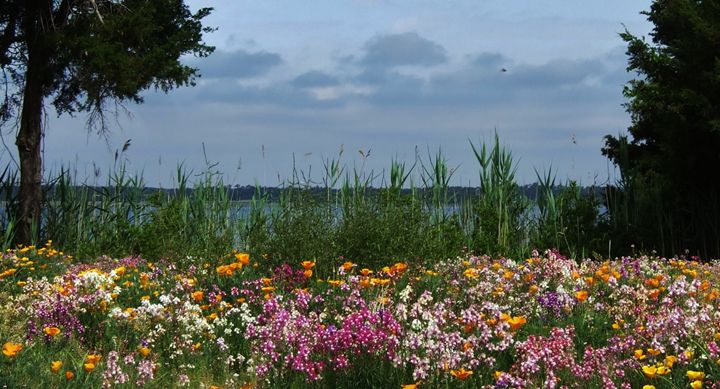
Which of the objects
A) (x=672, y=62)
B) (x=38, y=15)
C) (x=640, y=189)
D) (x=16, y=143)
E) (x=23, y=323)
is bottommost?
(x=23, y=323)

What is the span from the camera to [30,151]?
13352 millimetres

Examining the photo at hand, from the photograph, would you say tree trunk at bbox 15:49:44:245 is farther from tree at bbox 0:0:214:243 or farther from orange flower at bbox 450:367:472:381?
orange flower at bbox 450:367:472:381

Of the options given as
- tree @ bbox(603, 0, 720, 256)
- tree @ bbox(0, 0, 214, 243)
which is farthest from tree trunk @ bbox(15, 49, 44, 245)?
tree @ bbox(603, 0, 720, 256)

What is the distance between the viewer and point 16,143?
1352 cm

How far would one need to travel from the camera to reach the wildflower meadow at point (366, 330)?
4.06 m

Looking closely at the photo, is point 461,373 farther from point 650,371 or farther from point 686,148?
point 686,148

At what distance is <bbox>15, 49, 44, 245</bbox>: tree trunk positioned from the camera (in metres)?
13.1

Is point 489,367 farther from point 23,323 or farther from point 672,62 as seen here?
point 672,62

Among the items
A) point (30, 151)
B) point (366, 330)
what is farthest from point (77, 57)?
point (366, 330)

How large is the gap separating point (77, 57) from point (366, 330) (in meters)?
10.3

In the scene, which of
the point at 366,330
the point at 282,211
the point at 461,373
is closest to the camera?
the point at 461,373

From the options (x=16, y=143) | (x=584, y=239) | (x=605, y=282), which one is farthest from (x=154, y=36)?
(x=605, y=282)

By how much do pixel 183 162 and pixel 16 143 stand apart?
3.09 metres

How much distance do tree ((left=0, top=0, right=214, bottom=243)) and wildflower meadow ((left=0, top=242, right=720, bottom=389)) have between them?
6.06m
